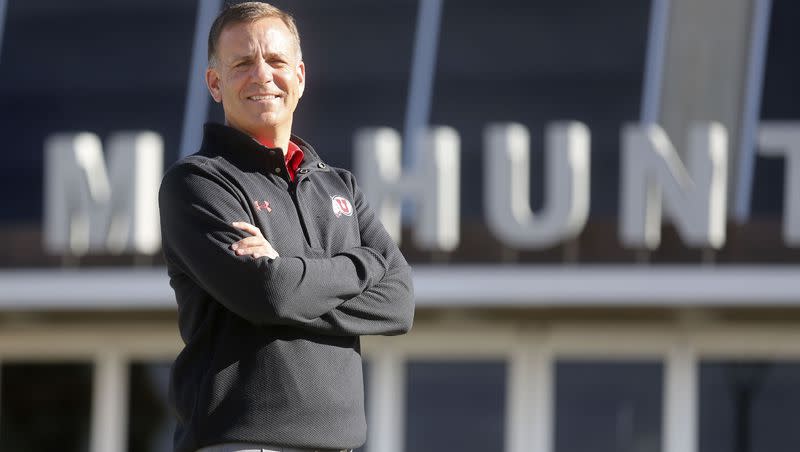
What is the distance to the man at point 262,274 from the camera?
9.06 ft

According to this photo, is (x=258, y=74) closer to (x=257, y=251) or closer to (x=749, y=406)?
(x=257, y=251)

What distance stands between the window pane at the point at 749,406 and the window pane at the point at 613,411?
34cm

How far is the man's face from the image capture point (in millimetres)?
2893

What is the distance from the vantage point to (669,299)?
9.94 m

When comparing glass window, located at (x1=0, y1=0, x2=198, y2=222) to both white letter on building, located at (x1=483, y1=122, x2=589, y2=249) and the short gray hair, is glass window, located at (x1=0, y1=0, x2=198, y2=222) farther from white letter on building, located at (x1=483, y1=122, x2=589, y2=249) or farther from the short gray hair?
the short gray hair

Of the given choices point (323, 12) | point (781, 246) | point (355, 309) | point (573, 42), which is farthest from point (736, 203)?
point (355, 309)

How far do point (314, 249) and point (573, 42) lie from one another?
324 inches

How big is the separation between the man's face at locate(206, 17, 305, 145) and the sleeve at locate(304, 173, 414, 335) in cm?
34

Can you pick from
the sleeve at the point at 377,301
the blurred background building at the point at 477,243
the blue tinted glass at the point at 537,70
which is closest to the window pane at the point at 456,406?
the blurred background building at the point at 477,243

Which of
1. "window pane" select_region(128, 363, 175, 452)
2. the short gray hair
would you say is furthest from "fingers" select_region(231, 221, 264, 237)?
"window pane" select_region(128, 363, 175, 452)

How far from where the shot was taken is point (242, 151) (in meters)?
2.94

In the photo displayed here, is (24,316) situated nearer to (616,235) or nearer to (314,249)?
(616,235)

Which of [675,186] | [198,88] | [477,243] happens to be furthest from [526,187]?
[198,88]

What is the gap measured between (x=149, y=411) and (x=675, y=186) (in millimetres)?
4112
